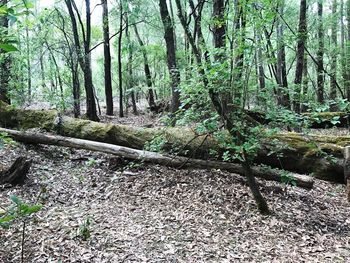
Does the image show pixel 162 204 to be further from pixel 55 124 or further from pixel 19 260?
pixel 55 124

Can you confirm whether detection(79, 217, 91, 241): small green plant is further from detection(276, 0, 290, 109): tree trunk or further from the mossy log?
detection(276, 0, 290, 109): tree trunk

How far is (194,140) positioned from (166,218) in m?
1.95

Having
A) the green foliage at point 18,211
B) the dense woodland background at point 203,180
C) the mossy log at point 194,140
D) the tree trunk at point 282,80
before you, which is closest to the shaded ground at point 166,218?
the dense woodland background at point 203,180

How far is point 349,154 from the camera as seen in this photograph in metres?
4.91

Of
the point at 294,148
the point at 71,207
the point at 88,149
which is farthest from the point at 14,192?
the point at 294,148

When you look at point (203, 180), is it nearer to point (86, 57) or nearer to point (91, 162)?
point (91, 162)

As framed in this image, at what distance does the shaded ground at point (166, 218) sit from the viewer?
11.8 ft

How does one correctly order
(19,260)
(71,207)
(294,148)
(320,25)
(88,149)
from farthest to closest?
(320,25) < (88,149) < (294,148) < (71,207) < (19,260)

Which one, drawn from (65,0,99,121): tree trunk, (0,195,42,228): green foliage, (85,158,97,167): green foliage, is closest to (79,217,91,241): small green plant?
(0,195,42,228): green foliage

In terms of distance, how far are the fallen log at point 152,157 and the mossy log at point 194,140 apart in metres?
0.21

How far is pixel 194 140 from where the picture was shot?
597 centimetres

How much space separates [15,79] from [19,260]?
308 inches

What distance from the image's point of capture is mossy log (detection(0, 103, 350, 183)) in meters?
5.38

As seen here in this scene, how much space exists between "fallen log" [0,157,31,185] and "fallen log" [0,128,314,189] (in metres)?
1.31
